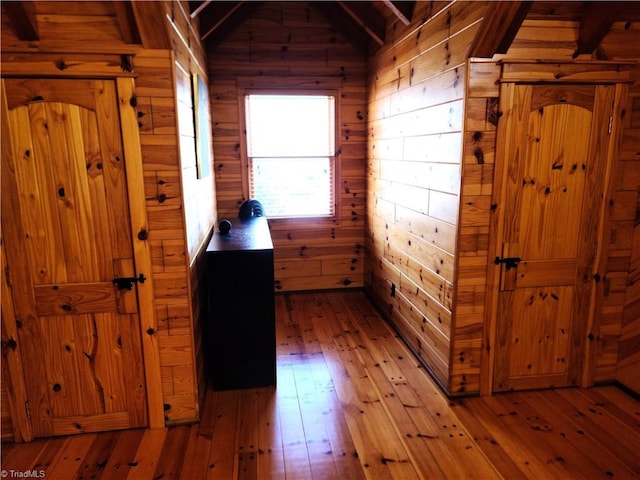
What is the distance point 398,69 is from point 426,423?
8.66 ft

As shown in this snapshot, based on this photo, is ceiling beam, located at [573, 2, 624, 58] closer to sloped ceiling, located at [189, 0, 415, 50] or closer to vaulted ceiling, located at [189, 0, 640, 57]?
vaulted ceiling, located at [189, 0, 640, 57]

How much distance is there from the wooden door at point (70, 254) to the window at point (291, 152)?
2.36 m

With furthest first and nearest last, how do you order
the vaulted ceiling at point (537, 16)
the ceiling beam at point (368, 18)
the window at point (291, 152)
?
the window at point (291, 152) < the ceiling beam at point (368, 18) < the vaulted ceiling at point (537, 16)

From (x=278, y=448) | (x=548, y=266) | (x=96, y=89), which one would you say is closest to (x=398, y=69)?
(x=548, y=266)

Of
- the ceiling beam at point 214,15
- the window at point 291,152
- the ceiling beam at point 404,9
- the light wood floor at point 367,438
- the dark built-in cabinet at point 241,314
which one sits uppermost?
the ceiling beam at point 214,15

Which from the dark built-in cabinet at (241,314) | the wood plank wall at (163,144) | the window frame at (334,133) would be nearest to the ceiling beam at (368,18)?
the window frame at (334,133)

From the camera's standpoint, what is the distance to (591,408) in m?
2.67

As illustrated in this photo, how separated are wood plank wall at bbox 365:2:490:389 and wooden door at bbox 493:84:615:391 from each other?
27cm

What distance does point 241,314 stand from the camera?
2830mm

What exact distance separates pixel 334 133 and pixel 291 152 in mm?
494

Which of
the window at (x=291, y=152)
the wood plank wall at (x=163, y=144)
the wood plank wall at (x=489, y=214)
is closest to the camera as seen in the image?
the wood plank wall at (x=163, y=144)

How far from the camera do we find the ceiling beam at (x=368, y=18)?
3822 mm

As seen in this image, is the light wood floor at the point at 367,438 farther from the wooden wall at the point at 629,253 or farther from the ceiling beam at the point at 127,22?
the ceiling beam at the point at 127,22

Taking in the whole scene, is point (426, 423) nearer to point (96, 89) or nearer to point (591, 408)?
point (591, 408)
